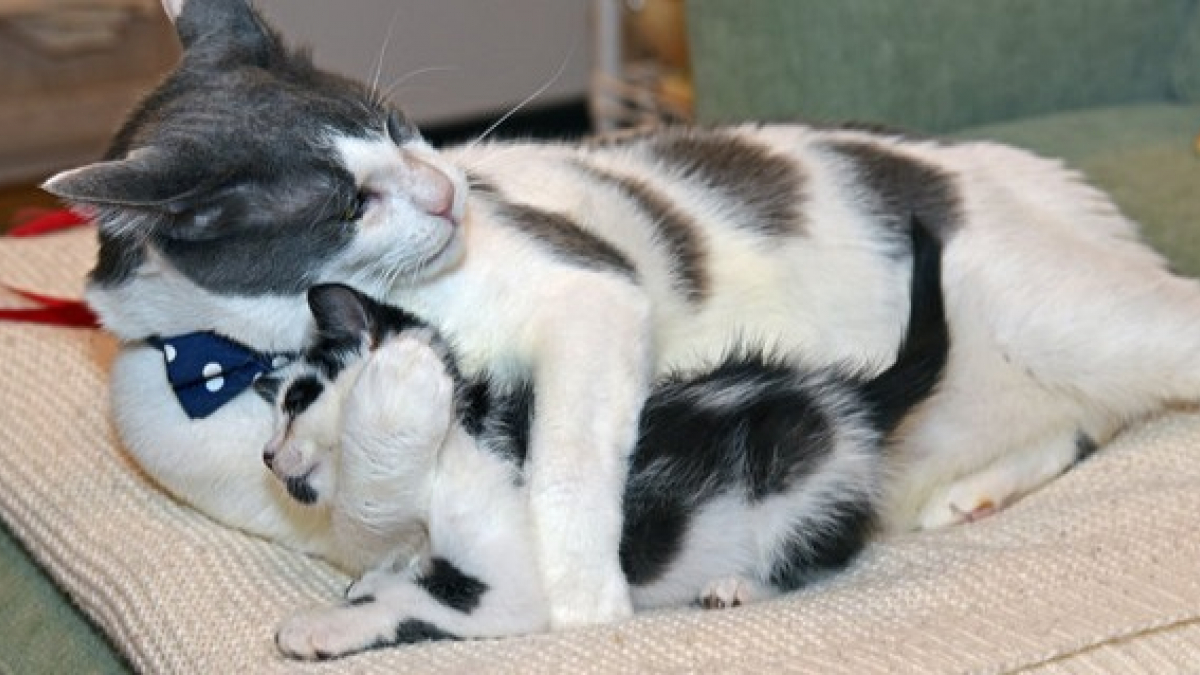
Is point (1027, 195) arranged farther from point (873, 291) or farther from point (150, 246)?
point (150, 246)

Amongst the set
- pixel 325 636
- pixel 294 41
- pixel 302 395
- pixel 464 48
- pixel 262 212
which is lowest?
pixel 464 48

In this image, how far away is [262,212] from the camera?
1.42m

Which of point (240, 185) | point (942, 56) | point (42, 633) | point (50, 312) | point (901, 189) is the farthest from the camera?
point (942, 56)

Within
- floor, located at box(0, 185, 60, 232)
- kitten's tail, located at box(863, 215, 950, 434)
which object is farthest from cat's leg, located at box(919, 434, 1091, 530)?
floor, located at box(0, 185, 60, 232)

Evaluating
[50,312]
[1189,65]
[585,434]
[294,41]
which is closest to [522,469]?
[585,434]

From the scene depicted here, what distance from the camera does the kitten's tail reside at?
1.49m

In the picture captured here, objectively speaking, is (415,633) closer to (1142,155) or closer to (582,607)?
(582,607)

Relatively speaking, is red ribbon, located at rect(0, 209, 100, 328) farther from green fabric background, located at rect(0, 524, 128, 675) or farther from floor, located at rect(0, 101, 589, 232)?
floor, located at rect(0, 101, 589, 232)

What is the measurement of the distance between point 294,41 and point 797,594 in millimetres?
2855

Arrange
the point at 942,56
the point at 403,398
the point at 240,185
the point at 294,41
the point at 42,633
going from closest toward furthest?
1. the point at 403,398
2. the point at 240,185
3. the point at 42,633
4. the point at 942,56
5. the point at 294,41

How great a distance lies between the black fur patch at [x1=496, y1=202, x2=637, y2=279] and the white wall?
263cm

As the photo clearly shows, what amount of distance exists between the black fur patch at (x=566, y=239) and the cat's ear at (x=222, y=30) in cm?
27

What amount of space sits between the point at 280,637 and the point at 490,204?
1.55ft

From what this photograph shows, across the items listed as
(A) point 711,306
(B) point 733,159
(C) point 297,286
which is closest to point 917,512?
(A) point 711,306
